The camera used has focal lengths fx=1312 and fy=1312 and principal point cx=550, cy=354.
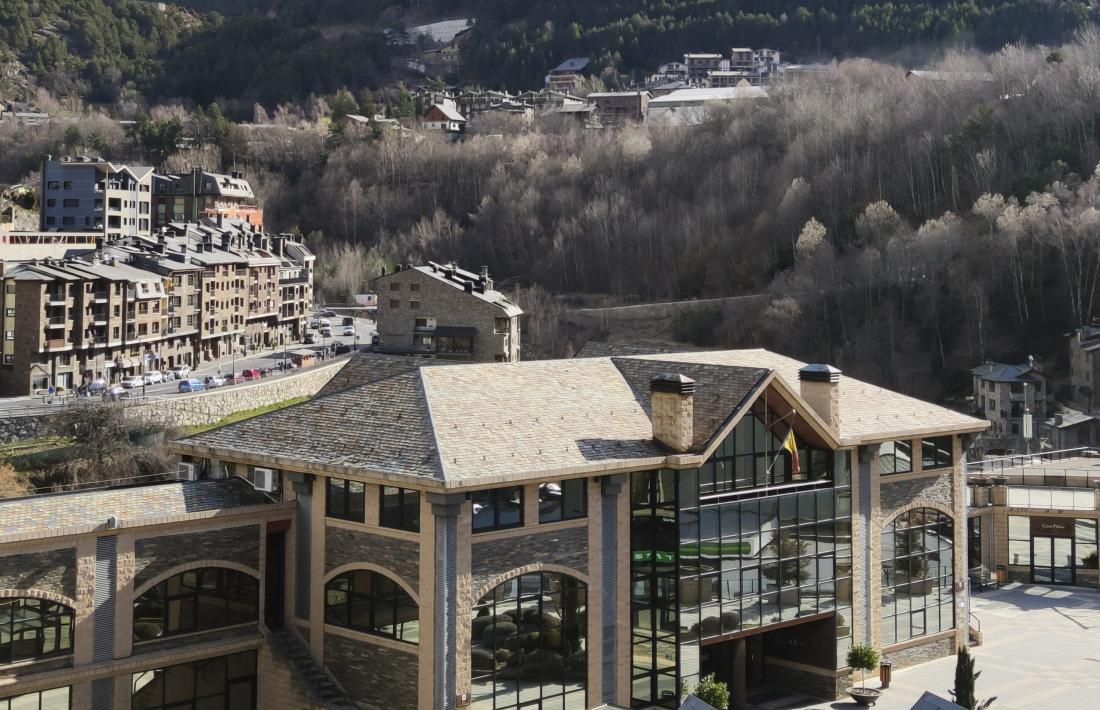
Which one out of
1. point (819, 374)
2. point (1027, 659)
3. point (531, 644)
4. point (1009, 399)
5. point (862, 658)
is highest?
point (819, 374)

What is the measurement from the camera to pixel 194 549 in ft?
61.2

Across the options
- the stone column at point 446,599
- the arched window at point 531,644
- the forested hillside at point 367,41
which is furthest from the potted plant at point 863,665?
the forested hillside at point 367,41

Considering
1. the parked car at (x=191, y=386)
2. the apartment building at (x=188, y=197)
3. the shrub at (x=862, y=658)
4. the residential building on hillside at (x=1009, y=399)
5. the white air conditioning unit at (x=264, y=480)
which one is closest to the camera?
the white air conditioning unit at (x=264, y=480)

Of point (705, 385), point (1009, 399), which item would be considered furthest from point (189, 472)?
point (1009, 399)

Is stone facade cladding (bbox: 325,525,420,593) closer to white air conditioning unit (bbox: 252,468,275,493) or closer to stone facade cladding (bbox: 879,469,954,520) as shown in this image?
white air conditioning unit (bbox: 252,468,275,493)

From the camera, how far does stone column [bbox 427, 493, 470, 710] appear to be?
17.9 m

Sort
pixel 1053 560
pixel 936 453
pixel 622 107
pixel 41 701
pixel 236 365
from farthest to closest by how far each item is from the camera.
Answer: pixel 622 107 → pixel 236 365 → pixel 1053 560 → pixel 936 453 → pixel 41 701

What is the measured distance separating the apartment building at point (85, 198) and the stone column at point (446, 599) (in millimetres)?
65675

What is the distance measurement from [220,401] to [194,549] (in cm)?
3081

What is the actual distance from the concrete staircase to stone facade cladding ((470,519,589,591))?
8.89 ft

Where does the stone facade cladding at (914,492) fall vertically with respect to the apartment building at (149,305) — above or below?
below

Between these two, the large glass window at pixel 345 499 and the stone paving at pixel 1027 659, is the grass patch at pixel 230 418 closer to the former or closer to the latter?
the stone paving at pixel 1027 659

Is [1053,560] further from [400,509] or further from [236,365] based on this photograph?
[236,365]

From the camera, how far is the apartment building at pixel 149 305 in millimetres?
50500
